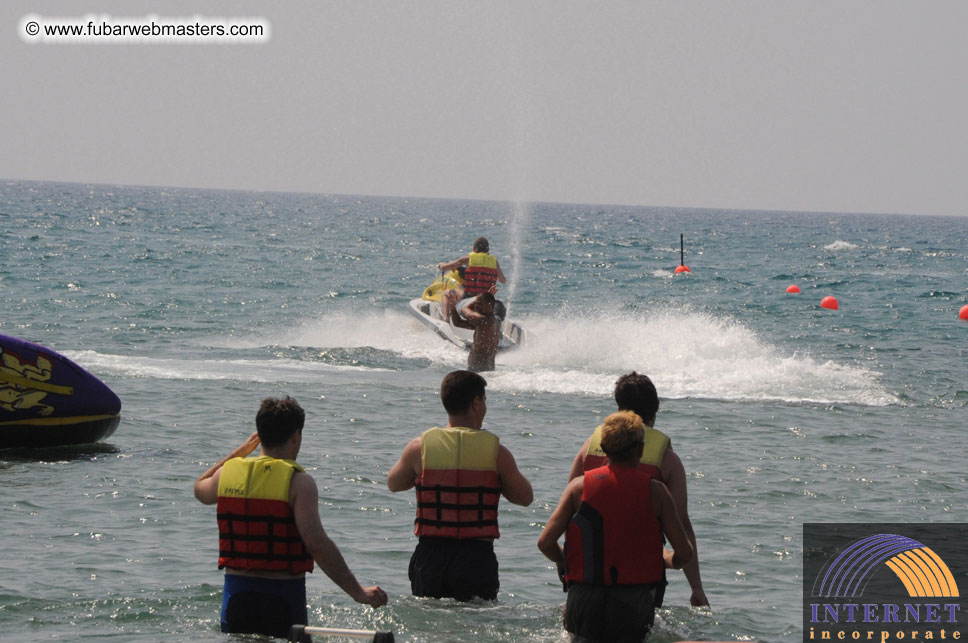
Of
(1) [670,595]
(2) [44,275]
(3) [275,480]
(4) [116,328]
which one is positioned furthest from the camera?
(2) [44,275]

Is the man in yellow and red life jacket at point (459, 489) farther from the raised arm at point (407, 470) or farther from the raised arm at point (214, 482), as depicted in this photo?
the raised arm at point (214, 482)

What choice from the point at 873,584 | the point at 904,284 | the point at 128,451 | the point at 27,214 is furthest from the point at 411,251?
the point at 873,584

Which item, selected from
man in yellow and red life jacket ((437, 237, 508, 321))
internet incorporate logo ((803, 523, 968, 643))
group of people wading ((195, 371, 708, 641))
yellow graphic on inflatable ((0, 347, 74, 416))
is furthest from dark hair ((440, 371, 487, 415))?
man in yellow and red life jacket ((437, 237, 508, 321))

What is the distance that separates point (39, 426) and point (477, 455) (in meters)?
6.77

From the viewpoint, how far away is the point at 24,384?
10664mm

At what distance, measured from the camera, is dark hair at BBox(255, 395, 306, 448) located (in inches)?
188

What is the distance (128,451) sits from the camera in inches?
443

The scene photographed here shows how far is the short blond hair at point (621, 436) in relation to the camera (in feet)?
15.5

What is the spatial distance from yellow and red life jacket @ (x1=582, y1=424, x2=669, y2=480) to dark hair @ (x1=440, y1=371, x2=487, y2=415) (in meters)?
0.60

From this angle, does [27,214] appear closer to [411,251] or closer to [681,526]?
[411,251]

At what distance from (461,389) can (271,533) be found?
1.17 m

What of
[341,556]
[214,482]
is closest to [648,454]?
[341,556]

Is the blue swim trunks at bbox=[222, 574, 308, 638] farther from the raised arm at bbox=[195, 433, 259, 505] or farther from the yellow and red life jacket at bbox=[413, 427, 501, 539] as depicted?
the yellow and red life jacket at bbox=[413, 427, 501, 539]

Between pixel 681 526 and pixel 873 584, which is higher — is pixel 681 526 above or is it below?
above
